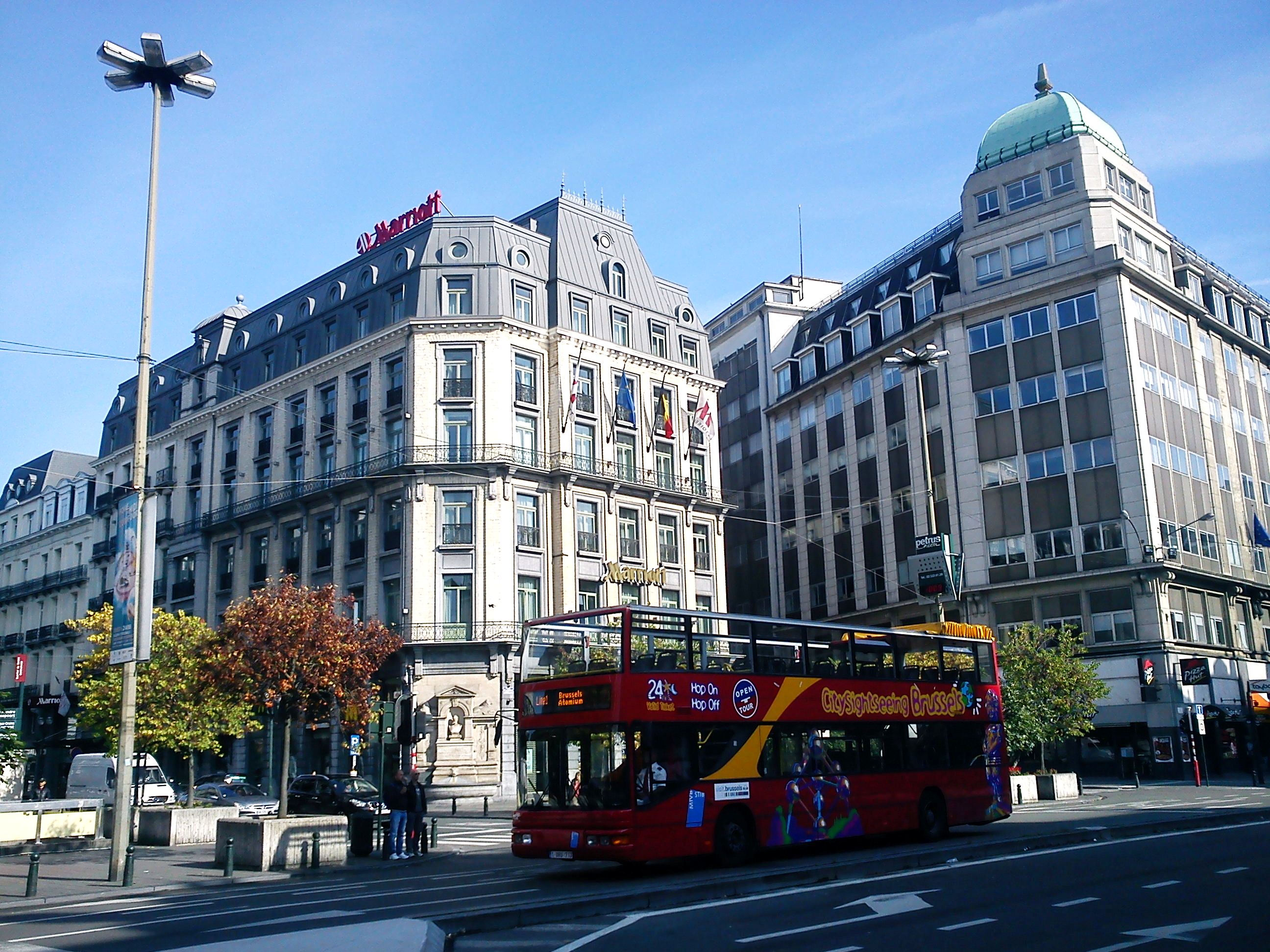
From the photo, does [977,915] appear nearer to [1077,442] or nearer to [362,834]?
[362,834]

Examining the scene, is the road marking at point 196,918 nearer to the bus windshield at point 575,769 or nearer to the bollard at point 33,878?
the bus windshield at point 575,769

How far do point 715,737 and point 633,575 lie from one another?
35.0 m

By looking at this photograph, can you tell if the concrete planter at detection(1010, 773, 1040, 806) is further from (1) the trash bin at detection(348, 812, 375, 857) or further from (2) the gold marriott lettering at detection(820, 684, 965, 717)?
(1) the trash bin at detection(348, 812, 375, 857)

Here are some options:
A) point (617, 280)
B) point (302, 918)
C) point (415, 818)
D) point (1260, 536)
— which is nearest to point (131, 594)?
point (415, 818)

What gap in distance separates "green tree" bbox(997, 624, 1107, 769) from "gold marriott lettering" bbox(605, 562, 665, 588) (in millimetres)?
17997

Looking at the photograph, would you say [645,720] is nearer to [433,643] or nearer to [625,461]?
[433,643]

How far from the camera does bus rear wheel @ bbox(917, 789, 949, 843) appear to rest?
22938mm

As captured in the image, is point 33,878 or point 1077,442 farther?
point 1077,442

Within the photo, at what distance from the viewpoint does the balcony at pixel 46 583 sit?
242 feet

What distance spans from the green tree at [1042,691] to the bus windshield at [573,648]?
2275 cm

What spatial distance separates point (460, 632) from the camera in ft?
164

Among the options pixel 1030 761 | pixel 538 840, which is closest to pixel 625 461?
pixel 1030 761

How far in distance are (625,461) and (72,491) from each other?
4281cm

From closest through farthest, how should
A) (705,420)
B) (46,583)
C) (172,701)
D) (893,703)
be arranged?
(893,703) → (172,701) → (705,420) → (46,583)
